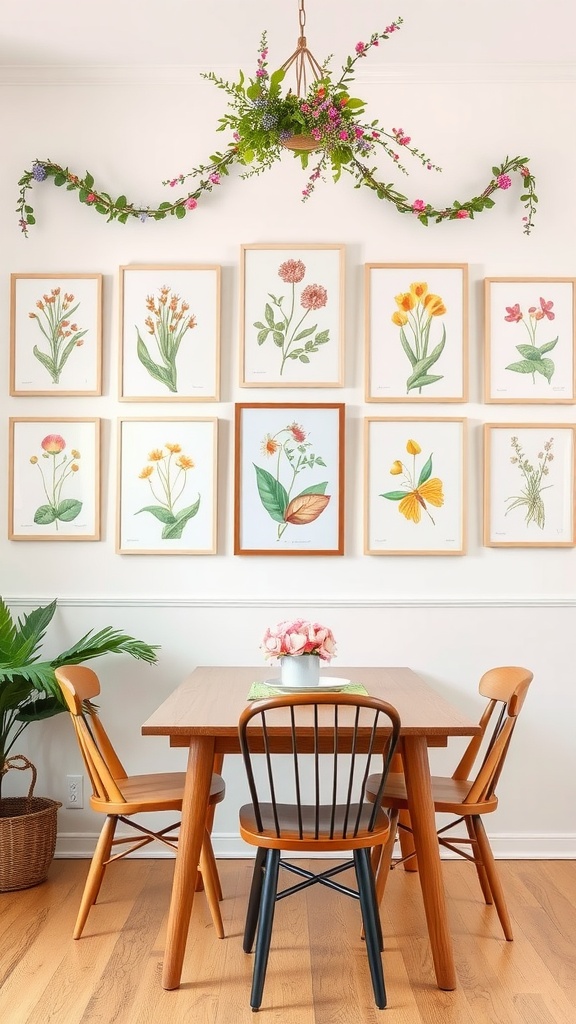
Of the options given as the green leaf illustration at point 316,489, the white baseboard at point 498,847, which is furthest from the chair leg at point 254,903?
the green leaf illustration at point 316,489

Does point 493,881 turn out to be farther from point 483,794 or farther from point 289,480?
point 289,480

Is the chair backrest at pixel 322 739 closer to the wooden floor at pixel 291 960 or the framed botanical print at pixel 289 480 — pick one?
the wooden floor at pixel 291 960

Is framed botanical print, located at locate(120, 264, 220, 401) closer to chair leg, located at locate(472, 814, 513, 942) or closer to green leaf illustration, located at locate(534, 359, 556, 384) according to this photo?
green leaf illustration, located at locate(534, 359, 556, 384)

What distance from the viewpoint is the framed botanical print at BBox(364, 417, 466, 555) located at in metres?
3.59

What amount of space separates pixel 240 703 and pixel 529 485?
5.13ft

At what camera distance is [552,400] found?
362 centimetres

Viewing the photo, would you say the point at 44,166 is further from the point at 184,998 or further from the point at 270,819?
the point at 184,998

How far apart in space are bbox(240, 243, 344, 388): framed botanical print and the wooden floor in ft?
6.34

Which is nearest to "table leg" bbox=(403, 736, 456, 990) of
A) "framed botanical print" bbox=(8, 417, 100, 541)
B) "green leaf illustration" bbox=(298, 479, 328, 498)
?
"green leaf illustration" bbox=(298, 479, 328, 498)

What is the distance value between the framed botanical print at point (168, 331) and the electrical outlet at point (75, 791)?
1508 mm

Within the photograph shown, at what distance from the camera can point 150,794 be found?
278cm

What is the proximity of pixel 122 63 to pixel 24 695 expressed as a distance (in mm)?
2466

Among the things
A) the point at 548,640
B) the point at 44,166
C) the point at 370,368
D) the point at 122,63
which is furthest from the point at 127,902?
the point at 122,63

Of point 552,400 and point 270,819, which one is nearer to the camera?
point 270,819
